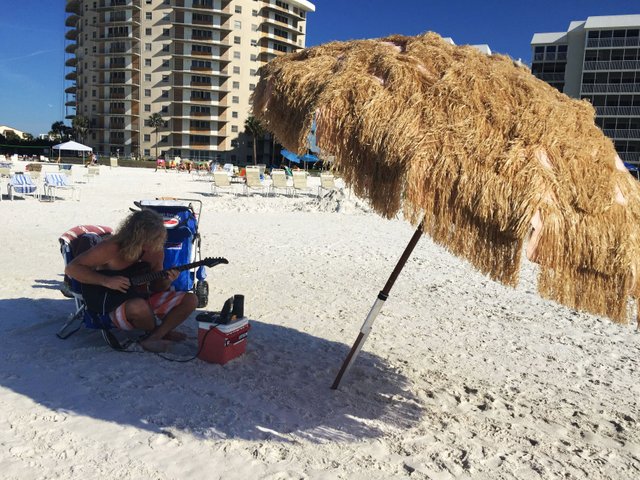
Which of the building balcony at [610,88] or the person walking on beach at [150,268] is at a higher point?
the building balcony at [610,88]

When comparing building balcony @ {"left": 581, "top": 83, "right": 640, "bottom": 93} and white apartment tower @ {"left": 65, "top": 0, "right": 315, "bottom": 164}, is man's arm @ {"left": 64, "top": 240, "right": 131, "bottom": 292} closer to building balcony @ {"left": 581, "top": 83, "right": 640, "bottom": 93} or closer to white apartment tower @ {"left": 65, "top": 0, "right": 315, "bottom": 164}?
building balcony @ {"left": 581, "top": 83, "right": 640, "bottom": 93}

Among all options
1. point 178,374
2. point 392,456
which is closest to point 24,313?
point 178,374

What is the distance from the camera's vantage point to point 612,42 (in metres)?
46.5

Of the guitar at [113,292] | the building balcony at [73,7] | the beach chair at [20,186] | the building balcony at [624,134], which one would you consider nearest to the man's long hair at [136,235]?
the guitar at [113,292]

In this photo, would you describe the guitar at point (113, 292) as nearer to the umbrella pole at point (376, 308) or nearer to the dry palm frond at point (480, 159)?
the umbrella pole at point (376, 308)

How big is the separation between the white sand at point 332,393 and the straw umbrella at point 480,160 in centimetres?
109

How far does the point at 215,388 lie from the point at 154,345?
2.33 ft

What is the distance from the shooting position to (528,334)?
4.91m

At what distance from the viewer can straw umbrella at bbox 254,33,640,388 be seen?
2281 mm

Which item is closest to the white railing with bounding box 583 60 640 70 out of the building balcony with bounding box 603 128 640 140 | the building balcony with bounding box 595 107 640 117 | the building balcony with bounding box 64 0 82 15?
the building balcony with bounding box 595 107 640 117

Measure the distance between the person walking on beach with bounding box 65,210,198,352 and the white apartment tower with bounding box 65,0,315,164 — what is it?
2526 inches

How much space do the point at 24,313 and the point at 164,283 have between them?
160 centimetres

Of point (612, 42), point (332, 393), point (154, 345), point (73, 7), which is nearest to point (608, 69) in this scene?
point (612, 42)

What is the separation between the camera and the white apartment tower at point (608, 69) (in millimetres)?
45156
